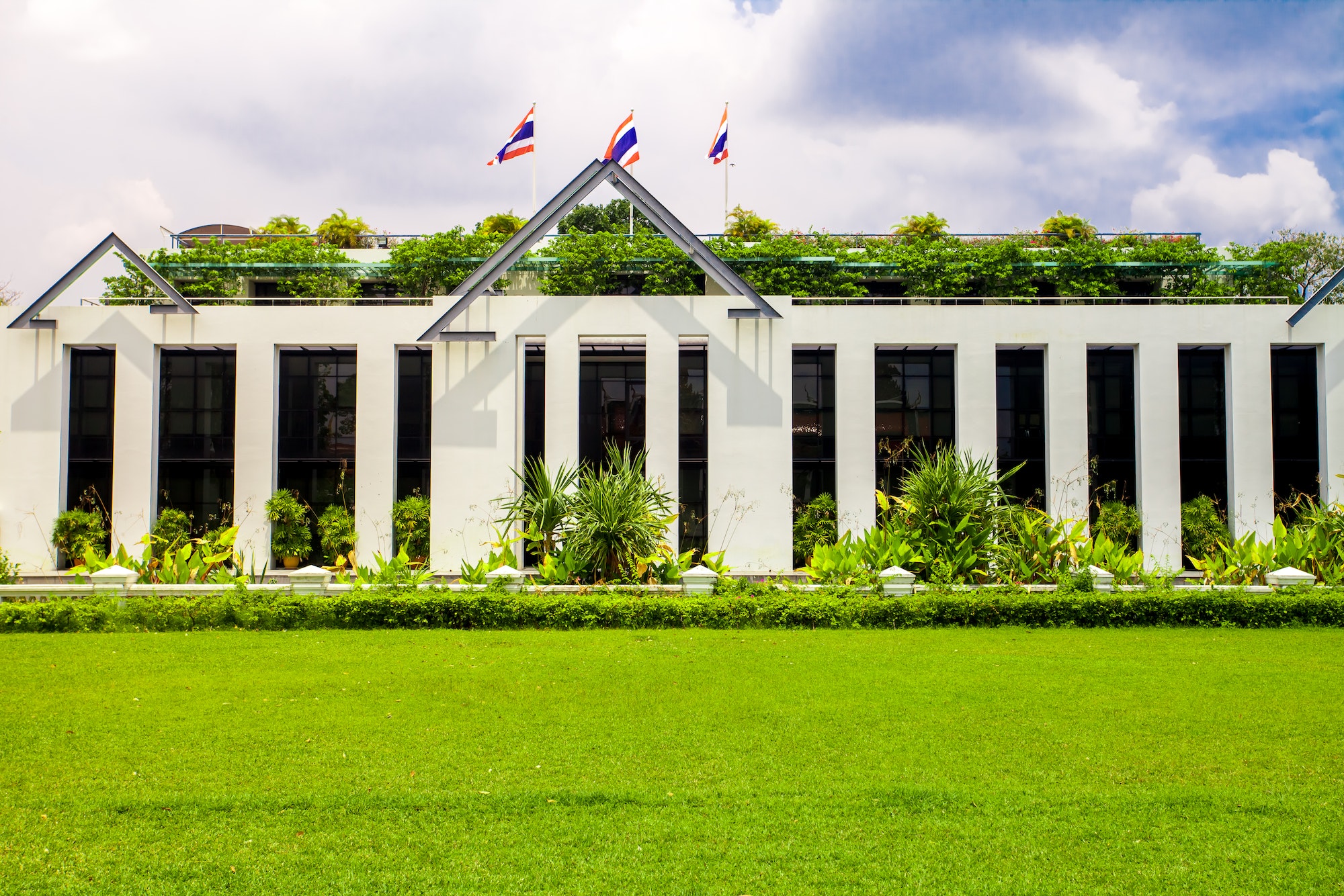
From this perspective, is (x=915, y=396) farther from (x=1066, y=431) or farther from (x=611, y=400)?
(x=611, y=400)

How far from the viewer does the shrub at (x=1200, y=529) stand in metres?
19.8

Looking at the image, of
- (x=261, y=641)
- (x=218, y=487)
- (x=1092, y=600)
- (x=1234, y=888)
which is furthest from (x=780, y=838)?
(x=218, y=487)

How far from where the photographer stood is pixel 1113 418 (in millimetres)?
22031

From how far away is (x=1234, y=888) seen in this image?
4637mm

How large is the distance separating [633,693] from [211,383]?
18.3 meters

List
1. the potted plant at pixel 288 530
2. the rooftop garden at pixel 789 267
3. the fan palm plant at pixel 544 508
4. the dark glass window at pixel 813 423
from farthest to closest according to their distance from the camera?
the rooftop garden at pixel 789 267
the dark glass window at pixel 813 423
the potted plant at pixel 288 530
the fan palm plant at pixel 544 508

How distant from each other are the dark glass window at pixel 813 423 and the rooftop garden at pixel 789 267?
6263mm

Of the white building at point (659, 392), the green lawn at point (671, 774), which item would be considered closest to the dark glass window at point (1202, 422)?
the white building at point (659, 392)

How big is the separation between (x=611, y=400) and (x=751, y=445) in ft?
15.4

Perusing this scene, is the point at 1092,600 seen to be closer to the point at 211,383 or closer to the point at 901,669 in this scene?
the point at 901,669

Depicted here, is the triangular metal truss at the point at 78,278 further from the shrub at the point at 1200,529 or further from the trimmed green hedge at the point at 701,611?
the shrub at the point at 1200,529

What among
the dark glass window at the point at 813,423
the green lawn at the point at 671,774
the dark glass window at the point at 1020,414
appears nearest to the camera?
the green lawn at the point at 671,774

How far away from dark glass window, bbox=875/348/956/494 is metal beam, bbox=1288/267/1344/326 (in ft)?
24.1

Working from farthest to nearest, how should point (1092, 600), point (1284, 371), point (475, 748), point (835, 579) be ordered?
point (1284, 371) → point (835, 579) → point (1092, 600) → point (475, 748)
